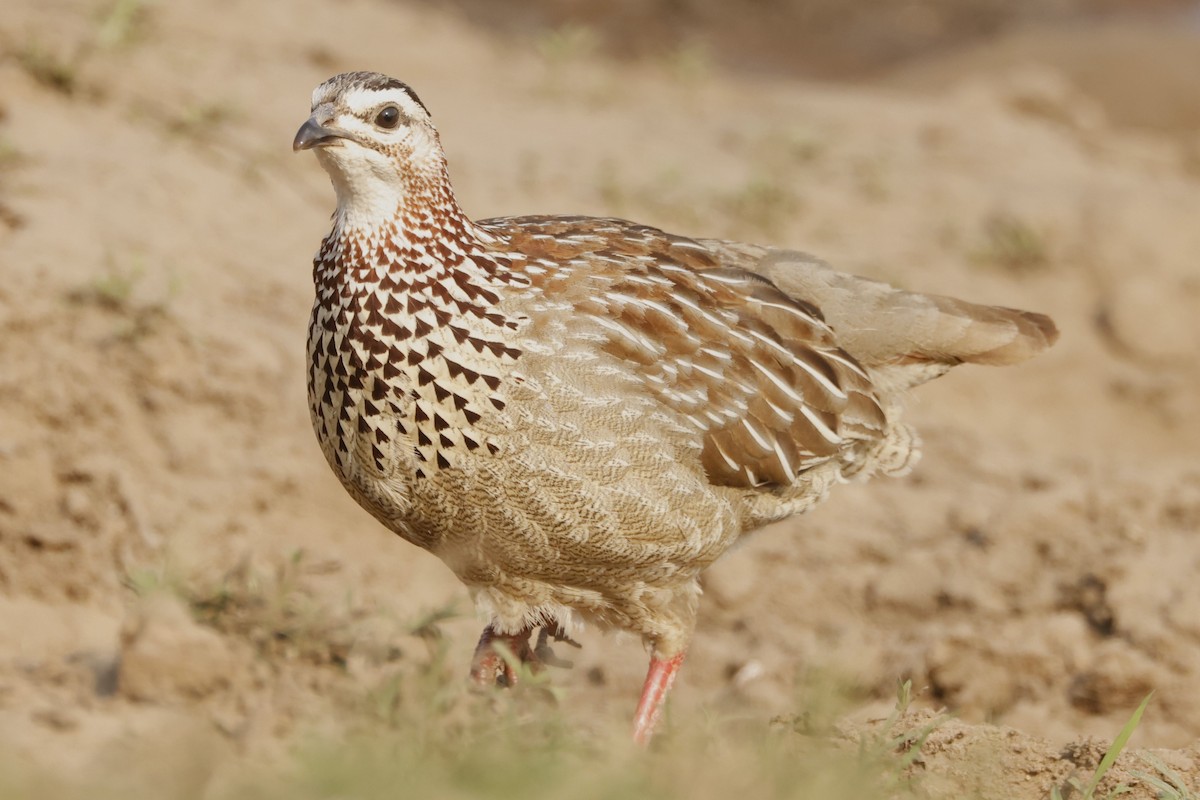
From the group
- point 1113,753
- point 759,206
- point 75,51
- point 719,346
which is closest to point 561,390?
point 719,346

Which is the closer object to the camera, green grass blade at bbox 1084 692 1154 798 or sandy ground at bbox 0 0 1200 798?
green grass blade at bbox 1084 692 1154 798

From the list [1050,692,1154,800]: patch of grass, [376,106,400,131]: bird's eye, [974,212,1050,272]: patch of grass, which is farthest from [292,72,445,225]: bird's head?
[974,212,1050,272]: patch of grass

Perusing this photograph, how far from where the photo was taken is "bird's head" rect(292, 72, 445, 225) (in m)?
4.38

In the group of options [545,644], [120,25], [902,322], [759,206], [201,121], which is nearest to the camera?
[545,644]

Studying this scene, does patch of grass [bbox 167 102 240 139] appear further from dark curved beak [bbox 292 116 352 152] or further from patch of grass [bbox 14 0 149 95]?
dark curved beak [bbox 292 116 352 152]

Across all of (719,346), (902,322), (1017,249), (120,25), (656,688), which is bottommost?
(656,688)

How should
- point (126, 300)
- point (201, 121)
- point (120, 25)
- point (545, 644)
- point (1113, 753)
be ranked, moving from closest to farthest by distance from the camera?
point (1113, 753), point (545, 644), point (126, 300), point (201, 121), point (120, 25)

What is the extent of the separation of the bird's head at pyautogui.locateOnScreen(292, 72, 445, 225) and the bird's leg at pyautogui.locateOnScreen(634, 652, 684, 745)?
5.70 feet

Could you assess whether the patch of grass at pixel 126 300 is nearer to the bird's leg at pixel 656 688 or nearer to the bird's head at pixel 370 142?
the bird's head at pixel 370 142

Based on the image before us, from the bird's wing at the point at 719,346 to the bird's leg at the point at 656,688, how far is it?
650 mm

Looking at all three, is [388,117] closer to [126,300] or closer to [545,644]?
[545,644]

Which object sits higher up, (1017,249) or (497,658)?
(1017,249)

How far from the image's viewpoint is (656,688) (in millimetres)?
5078

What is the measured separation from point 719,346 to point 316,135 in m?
1.44
